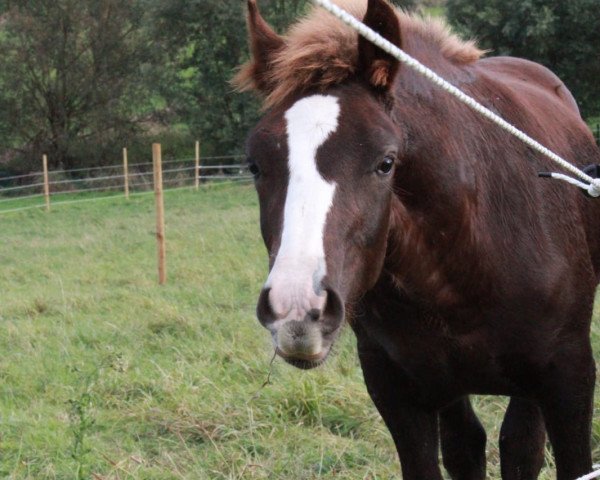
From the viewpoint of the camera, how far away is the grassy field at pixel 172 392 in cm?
411

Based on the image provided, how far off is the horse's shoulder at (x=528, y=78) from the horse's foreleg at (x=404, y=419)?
1207 mm

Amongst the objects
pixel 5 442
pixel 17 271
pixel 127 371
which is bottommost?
pixel 17 271

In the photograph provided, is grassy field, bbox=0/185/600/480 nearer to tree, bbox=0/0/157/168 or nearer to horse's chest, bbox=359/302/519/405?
horse's chest, bbox=359/302/519/405

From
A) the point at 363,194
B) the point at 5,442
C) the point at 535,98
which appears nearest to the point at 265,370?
the point at 5,442

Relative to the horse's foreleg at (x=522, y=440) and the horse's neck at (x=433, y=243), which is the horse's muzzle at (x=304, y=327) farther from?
the horse's foreleg at (x=522, y=440)

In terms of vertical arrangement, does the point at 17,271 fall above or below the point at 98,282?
below

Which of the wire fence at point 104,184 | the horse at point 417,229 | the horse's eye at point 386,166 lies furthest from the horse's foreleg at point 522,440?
the wire fence at point 104,184

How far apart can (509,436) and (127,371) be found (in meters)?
2.83

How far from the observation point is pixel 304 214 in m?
2.00

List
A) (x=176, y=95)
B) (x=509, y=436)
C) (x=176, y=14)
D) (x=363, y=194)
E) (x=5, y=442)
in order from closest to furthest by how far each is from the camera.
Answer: (x=363, y=194) < (x=509, y=436) < (x=5, y=442) < (x=176, y=14) < (x=176, y=95)

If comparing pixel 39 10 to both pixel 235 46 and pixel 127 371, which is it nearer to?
pixel 235 46

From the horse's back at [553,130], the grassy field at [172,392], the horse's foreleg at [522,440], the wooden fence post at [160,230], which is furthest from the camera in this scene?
the wooden fence post at [160,230]

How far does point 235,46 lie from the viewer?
94.4 ft

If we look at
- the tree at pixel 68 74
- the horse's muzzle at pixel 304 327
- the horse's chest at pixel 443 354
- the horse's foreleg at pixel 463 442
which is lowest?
the tree at pixel 68 74
